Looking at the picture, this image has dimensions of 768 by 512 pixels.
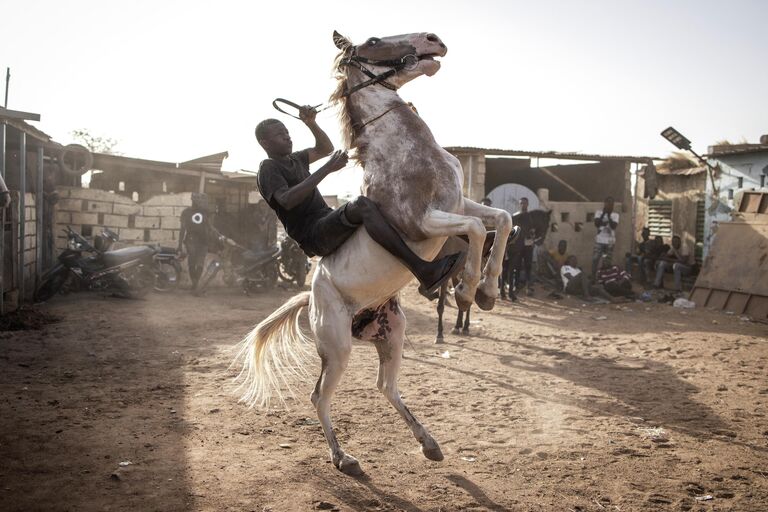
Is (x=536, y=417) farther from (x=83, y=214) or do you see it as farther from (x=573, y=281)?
(x=83, y=214)

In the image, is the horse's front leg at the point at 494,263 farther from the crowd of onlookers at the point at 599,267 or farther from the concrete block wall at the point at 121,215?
the concrete block wall at the point at 121,215

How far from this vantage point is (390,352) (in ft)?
13.4

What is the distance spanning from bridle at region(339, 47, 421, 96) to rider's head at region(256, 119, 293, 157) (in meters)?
0.51

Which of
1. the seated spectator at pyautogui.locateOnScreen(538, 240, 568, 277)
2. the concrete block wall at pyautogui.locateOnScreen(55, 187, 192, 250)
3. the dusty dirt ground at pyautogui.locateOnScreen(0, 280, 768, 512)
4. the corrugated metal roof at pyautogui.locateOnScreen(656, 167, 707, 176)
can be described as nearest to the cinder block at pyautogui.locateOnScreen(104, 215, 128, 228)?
the concrete block wall at pyautogui.locateOnScreen(55, 187, 192, 250)

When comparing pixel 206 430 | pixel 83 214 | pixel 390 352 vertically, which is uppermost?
pixel 83 214

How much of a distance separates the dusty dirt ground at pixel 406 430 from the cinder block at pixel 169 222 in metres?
5.72

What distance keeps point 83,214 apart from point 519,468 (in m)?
12.2

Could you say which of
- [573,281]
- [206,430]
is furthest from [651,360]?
[573,281]

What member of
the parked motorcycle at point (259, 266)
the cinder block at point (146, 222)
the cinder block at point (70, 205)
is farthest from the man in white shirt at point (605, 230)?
the cinder block at point (70, 205)

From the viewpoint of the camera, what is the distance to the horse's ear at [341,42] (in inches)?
153

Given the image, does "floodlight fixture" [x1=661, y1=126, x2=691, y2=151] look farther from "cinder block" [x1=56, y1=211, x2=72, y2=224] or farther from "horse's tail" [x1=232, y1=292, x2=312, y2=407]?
"cinder block" [x1=56, y1=211, x2=72, y2=224]

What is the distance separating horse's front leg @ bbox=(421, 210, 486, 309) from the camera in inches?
132

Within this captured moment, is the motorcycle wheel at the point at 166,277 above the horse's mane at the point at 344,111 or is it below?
below

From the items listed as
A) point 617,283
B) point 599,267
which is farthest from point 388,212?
point 599,267
